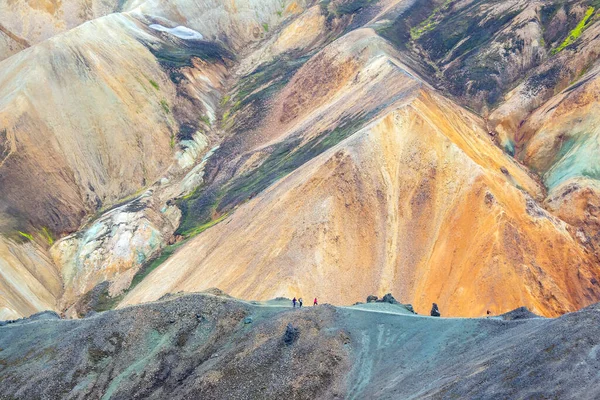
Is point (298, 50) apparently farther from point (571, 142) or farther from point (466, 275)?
point (466, 275)

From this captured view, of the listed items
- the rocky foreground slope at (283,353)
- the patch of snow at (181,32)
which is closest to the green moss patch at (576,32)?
the rocky foreground slope at (283,353)

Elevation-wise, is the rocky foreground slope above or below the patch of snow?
below

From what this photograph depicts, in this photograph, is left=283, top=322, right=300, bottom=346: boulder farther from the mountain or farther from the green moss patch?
the green moss patch

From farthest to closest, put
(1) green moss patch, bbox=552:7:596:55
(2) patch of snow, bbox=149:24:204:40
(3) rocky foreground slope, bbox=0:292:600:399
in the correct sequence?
(2) patch of snow, bbox=149:24:204:40 → (1) green moss patch, bbox=552:7:596:55 → (3) rocky foreground slope, bbox=0:292:600:399

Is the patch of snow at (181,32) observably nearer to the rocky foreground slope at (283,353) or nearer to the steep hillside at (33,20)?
the steep hillside at (33,20)

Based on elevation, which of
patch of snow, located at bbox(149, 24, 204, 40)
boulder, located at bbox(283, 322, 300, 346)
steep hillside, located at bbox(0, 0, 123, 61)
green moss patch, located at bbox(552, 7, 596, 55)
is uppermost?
steep hillside, located at bbox(0, 0, 123, 61)

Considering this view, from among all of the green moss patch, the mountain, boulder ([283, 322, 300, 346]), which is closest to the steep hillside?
the mountain
